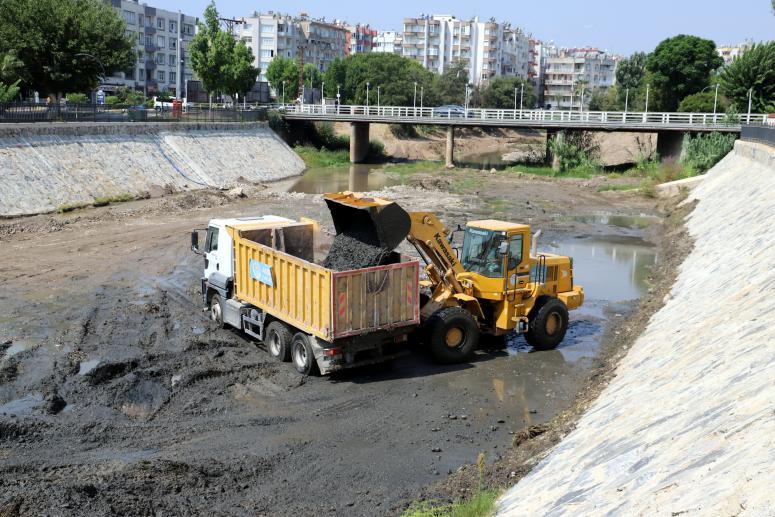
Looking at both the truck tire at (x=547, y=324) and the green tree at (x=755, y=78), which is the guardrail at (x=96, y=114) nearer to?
the truck tire at (x=547, y=324)

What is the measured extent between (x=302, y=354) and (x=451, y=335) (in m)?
3.08

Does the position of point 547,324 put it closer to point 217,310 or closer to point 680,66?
point 217,310

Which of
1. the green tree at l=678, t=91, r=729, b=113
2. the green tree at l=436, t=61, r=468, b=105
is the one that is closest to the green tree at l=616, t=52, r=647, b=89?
the green tree at l=436, t=61, r=468, b=105

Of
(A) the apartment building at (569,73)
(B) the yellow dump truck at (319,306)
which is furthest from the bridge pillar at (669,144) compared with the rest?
(A) the apartment building at (569,73)

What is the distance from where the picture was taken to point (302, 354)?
1550 centimetres

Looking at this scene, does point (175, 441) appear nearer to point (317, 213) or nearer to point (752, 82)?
point (317, 213)

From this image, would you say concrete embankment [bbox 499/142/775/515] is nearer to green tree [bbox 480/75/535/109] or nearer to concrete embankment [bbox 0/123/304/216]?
concrete embankment [bbox 0/123/304/216]

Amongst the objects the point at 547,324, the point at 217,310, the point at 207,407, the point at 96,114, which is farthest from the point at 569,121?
the point at 207,407

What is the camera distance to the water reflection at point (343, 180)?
2098 inches

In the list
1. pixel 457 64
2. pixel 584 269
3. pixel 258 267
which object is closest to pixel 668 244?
pixel 584 269

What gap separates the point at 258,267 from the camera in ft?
53.9

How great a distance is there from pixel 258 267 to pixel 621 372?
24.2ft

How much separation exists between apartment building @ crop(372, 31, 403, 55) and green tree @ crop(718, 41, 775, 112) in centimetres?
10183

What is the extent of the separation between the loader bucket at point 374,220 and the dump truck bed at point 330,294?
584 mm
